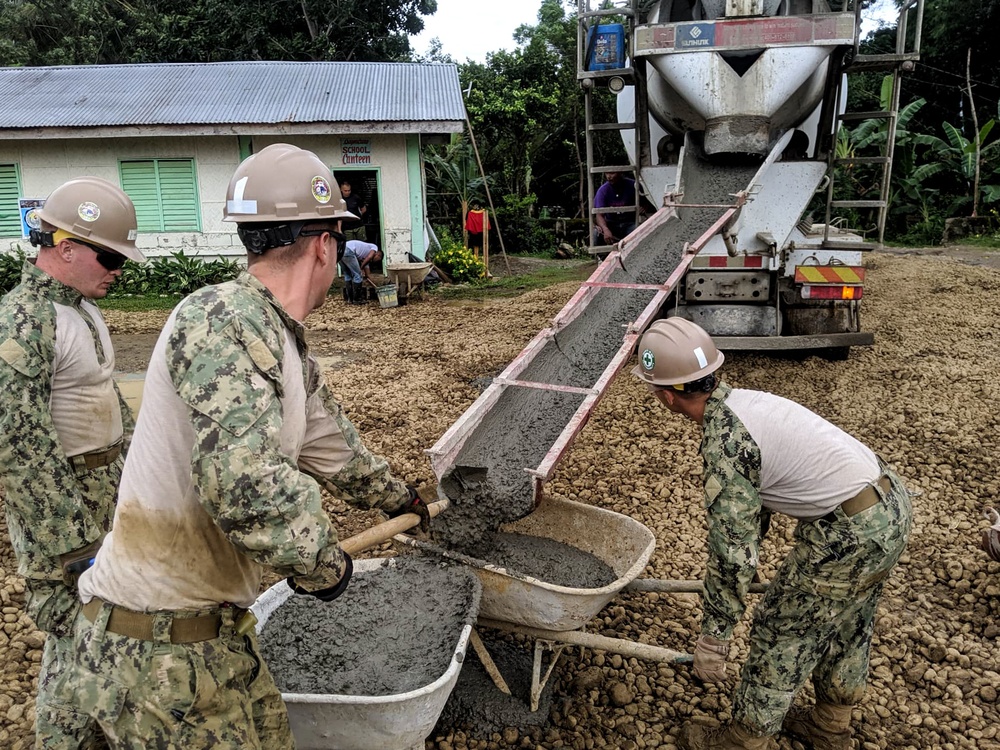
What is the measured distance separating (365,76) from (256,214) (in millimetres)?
13538

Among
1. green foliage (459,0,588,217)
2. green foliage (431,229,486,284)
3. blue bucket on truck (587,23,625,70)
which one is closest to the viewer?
blue bucket on truck (587,23,625,70)

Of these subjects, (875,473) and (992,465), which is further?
(992,465)

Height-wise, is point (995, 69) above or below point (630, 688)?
above

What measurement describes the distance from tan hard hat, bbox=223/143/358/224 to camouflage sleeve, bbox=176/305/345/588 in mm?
321

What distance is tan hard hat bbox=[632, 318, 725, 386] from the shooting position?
2.47 m

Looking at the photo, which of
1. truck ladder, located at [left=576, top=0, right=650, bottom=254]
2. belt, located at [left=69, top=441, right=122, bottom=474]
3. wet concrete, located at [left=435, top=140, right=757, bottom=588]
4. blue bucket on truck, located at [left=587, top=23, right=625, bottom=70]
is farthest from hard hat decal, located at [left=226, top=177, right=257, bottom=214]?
blue bucket on truck, located at [left=587, top=23, right=625, bottom=70]

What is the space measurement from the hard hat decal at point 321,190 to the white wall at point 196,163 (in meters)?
11.1

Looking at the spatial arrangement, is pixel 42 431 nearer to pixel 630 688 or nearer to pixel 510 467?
pixel 510 467

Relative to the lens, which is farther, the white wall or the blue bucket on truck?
the white wall

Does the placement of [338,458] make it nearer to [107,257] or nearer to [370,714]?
[370,714]

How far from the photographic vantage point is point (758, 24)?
20.2 ft

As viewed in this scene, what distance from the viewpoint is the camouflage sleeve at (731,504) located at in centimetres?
247

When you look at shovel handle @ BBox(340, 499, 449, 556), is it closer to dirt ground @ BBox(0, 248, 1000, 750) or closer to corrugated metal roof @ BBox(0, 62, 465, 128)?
dirt ground @ BBox(0, 248, 1000, 750)

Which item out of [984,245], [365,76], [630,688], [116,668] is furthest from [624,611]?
[984,245]
